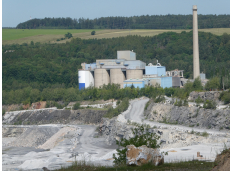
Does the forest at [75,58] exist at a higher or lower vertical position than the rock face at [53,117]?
higher

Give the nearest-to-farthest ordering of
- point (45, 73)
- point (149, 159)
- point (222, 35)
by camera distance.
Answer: point (149, 159)
point (45, 73)
point (222, 35)

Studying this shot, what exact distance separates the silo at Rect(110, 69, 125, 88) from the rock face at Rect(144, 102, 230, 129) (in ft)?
139

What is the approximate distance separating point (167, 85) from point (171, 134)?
184 ft

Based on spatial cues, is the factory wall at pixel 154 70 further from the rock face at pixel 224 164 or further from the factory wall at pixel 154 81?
the rock face at pixel 224 164

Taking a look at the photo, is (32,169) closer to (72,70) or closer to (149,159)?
(149,159)

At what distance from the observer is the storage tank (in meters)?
109

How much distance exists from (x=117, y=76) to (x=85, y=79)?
9.74 metres

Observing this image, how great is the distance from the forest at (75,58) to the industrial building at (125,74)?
796 cm

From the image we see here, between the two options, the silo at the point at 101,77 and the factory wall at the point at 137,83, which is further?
the silo at the point at 101,77

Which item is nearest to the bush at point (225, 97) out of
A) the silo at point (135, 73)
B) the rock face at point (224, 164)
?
the rock face at point (224, 164)

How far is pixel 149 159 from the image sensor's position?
2358cm

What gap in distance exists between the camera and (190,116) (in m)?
52.2

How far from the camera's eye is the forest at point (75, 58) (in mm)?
121713

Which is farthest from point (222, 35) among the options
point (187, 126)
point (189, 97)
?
point (187, 126)
